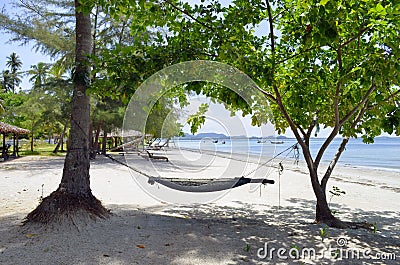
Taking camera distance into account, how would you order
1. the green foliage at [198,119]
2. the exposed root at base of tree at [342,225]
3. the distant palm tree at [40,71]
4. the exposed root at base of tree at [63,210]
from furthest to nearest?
→ the distant palm tree at [40,71] < the green foliage at [198,119] < the exposed root at base of tree at [342,225] < the exposed root at base of tree at [63,210]

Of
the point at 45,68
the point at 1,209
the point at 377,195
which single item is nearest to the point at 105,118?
the point at 45,68

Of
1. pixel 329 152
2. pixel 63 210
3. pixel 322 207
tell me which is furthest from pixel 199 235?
pixel 329 152

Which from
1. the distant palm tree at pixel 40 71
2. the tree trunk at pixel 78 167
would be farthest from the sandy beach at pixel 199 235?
the distant palm tree at pixel 40 71

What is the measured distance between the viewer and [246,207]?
17.1ft

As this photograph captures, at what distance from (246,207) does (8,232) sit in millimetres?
3314

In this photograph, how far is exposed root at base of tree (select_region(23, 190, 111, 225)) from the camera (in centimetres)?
336

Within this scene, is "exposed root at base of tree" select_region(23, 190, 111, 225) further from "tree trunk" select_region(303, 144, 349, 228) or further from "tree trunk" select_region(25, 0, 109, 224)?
"tree trunk" select_region(303, 144, 349, 228)

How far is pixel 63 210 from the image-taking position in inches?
135

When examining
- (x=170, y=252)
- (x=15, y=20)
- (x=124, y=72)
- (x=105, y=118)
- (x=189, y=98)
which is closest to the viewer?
(x=170, y=252)

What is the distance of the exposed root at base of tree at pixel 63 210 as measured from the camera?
3363 millimetres

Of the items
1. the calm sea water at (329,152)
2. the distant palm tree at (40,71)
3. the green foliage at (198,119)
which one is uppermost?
the distant palm tree at (40,71)

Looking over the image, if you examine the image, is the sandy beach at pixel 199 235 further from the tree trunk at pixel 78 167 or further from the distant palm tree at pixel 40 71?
the distant palm tree at pixel 40 71

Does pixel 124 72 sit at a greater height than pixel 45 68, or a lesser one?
lesser

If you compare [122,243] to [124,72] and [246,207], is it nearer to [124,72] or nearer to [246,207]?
[124,72]
